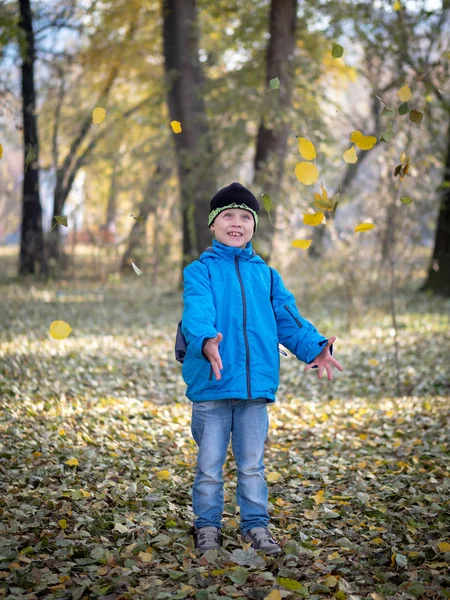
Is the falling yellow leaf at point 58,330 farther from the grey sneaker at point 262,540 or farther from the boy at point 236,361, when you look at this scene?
the grey sneaker at point 262,540

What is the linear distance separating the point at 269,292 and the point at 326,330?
6.50 metres

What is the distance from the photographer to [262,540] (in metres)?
3.08

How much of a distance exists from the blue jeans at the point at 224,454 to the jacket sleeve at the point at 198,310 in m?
0.35

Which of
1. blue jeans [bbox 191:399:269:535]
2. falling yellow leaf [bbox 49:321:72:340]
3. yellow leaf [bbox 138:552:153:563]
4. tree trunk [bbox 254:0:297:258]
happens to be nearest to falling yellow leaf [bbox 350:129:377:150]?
blue jeans [bbox 191:399:269:535]

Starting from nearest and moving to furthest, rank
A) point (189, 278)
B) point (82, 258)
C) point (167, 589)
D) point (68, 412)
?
1. point (167, 589)
2. point (189, 278)
3. point (68, 412)
4. point (82, 258)

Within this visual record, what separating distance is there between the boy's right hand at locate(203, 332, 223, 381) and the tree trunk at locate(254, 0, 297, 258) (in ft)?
27.7

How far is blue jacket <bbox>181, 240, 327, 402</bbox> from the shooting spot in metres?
3.01

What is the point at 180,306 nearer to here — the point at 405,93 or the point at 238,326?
the point at 405,93

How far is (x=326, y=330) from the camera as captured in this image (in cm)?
963

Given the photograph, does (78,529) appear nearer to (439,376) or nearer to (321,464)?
(321,464)

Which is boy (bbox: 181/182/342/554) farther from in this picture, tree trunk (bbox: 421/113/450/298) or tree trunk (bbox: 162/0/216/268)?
tree trunk (bbox: 421/113/450/298)

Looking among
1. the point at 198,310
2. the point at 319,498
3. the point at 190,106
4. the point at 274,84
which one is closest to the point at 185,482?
the point at 319,498

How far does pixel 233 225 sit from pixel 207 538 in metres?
1.46

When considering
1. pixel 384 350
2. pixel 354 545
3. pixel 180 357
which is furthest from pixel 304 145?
pixel 384 350
